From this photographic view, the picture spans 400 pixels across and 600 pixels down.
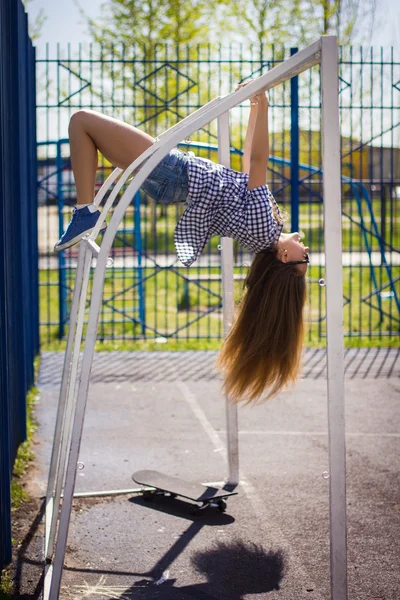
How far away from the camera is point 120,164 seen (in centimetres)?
333

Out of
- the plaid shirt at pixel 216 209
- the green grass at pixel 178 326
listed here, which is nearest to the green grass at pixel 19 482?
the plaid shirt at pixel 216 209

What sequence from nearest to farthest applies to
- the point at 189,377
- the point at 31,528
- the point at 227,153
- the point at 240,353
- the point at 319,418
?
the point at 240,353 < the point at 31,528 < the point at 227,153 < the point at 319,418 < the point at 189,377

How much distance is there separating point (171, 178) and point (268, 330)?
824mm

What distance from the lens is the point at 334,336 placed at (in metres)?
2.91

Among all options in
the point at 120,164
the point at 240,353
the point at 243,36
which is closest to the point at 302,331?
the point at 240,353

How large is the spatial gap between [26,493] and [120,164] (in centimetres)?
223

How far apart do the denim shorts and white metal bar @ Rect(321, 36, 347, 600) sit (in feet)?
2.20

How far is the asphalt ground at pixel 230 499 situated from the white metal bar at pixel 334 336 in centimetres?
57

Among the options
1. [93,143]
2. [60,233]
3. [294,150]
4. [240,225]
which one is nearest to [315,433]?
[240,225]

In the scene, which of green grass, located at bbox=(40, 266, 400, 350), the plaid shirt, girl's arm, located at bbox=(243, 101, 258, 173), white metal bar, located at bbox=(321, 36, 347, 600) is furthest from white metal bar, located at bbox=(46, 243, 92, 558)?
green grass, located at bbox=(40, 266, 400, 350)

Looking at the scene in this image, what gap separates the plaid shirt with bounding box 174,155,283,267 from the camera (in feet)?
10.9

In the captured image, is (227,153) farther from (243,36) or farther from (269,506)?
(243,36)

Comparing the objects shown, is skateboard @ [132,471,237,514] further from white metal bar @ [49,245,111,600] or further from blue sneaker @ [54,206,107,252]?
blue sneaker @ [54,206,107,252]

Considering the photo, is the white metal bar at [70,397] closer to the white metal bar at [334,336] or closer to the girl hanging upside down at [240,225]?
the girl hanging upside down at [240,225]
